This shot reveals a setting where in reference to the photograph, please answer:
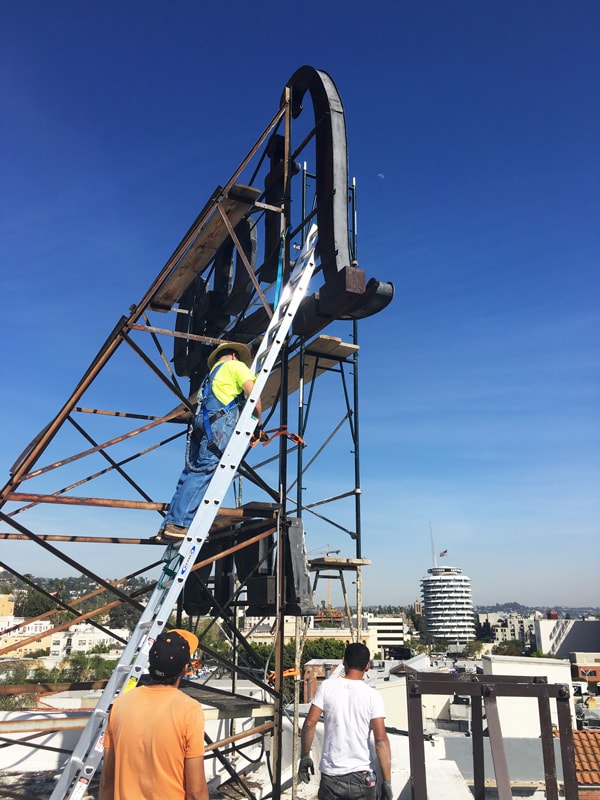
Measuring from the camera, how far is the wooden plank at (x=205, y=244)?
727 centimetres

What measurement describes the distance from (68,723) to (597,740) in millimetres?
21038

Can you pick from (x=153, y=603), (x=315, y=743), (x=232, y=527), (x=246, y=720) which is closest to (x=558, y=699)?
(x=153, y=603)

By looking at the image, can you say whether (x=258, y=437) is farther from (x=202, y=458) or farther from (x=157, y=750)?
(x=157, y=750)

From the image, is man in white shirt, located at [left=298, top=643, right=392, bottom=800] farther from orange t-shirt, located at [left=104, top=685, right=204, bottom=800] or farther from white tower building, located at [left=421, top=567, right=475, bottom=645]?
white tower building, located at [left=421, top=567, right=475, bottom=645]

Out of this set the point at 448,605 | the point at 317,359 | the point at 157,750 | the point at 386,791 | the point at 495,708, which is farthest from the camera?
the point at 448,605

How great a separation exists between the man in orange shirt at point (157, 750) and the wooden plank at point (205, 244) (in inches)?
183

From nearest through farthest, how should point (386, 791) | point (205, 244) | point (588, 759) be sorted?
point (386, 791) < point (205, 244) < point (588, 759)

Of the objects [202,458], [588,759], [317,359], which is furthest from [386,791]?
[588,759]

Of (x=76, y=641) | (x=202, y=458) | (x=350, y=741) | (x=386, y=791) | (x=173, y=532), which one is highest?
(x=202, y=458)

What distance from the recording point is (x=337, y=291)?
6520 mm

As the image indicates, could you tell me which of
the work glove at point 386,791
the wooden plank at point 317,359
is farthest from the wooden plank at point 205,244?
the work glove at point 386,791

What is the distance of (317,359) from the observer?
9812 millimetres

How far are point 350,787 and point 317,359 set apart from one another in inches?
262

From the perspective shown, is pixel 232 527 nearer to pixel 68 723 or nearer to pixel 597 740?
pixel 68 723
